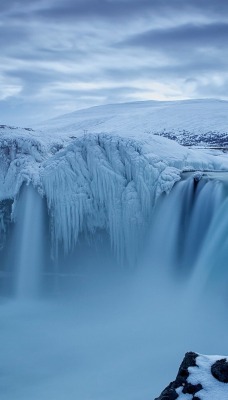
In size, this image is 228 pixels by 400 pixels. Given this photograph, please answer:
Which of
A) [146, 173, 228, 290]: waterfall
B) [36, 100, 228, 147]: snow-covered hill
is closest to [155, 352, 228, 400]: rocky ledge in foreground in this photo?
[146, 173, 228, 290]: waterfall

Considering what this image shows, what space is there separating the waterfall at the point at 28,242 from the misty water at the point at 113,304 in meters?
0.03

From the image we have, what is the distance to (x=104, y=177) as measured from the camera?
12469mm

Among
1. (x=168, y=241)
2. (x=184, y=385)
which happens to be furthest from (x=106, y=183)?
(x=184, y=385)

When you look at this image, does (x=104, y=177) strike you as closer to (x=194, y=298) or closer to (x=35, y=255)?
(x=35, y=255)

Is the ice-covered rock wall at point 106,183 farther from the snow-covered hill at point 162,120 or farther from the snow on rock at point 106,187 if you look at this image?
the snow-covered hill at point 162,120

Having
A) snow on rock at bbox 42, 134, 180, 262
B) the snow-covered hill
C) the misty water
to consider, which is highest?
the snow-covered hill

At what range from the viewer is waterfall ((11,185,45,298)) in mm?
13078

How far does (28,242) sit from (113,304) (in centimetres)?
315

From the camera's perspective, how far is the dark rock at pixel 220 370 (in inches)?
178

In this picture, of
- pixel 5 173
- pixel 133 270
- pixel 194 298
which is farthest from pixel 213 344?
pixel 5 173

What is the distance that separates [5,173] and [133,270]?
4.91 meters

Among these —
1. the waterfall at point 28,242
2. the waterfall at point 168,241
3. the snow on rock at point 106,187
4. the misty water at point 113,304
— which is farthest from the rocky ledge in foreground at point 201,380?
the waterfall at point 28,242

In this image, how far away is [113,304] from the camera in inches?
483

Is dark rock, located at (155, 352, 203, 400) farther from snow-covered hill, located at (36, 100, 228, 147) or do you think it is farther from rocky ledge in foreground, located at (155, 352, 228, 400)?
snow-covered hill, located at (36, 100, 228, 147)
